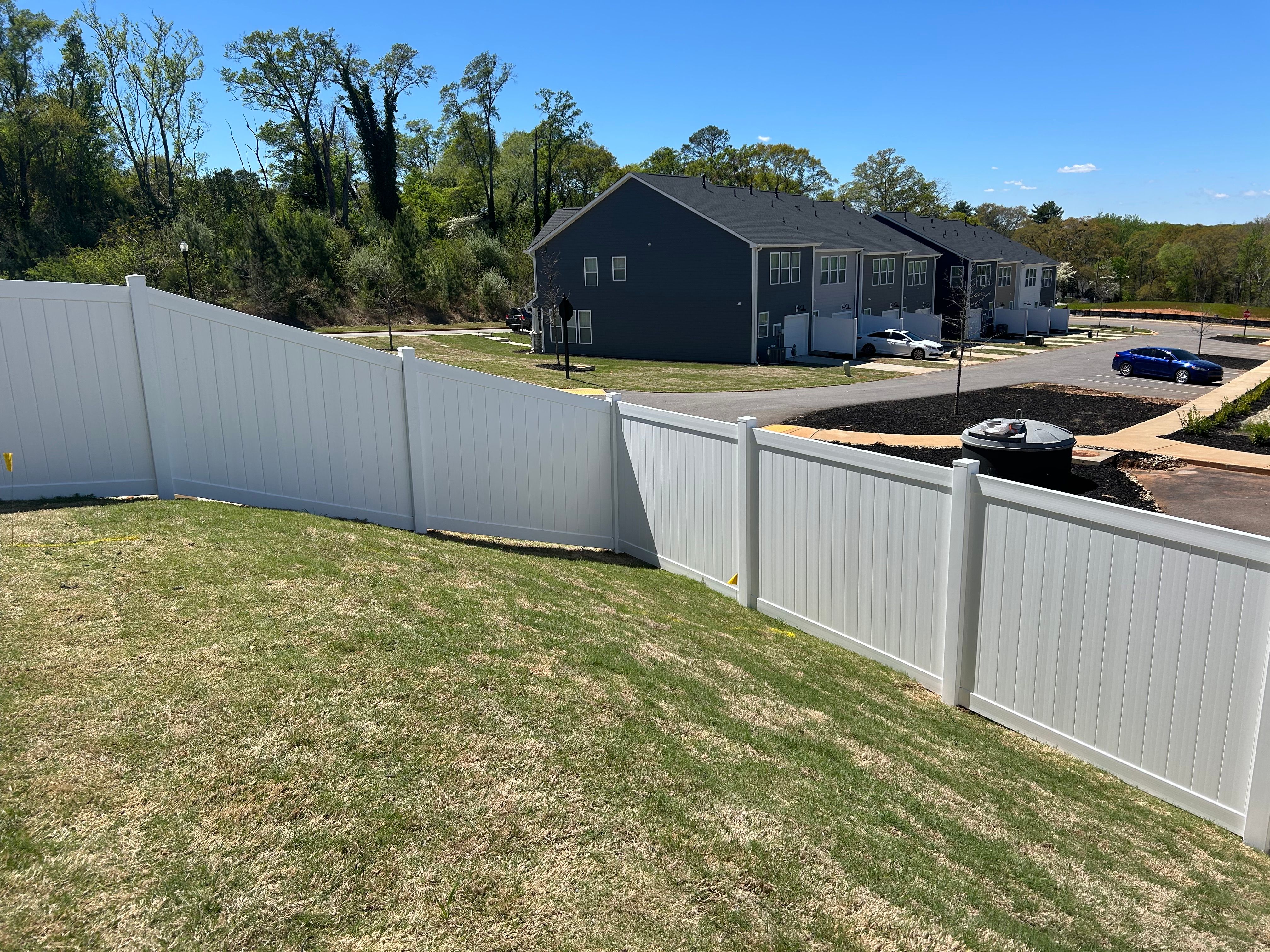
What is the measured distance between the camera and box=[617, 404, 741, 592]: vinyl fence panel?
956 cm

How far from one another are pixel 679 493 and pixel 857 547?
275 cm

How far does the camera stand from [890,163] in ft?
340

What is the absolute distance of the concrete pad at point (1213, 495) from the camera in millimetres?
15609

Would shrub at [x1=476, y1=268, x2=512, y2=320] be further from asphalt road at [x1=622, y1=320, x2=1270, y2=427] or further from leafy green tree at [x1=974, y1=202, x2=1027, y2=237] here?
leafy green tree at [x1=974, y1=202, x2=1027, y2=237]

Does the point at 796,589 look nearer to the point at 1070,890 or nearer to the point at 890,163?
the point at 1070,890

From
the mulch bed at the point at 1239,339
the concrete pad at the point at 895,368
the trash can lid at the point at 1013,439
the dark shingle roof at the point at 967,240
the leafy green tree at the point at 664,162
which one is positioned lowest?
the concrete pad at the point at 895,368

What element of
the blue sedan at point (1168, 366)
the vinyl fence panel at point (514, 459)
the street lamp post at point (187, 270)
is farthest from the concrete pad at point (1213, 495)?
the street lamp post at point (187, 270)

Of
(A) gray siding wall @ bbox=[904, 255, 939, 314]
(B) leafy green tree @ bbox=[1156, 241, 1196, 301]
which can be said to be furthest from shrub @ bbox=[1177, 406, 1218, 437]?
(B) leafy green tree @ bbox=[1156, 241, 1196, 301]

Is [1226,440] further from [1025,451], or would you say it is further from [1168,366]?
[1168,366]

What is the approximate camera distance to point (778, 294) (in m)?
41.9

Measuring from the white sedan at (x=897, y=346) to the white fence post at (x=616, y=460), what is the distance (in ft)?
118

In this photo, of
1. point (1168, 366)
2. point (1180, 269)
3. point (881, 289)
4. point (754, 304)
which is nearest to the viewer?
point (1168, 366)

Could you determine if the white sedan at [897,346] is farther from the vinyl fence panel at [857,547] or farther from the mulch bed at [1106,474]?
the vinyl fence panel at [857,547]

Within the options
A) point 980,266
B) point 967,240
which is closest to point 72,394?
point 980,266
